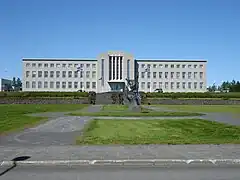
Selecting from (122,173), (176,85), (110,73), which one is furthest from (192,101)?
(122,173)

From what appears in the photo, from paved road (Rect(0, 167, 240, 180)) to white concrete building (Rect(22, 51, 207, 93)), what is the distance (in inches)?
5047

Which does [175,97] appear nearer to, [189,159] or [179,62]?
[179,62]

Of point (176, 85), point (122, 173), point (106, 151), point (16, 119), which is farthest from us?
point (176, 85)

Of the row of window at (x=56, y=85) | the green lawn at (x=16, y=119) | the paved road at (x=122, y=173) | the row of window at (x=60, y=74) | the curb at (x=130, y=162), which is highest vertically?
the row of window at (x=60, y=74)

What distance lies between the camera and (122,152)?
10.7m

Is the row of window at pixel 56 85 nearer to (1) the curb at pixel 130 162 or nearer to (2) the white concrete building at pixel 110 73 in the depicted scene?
(2) the white concrete building at pixel 110 73

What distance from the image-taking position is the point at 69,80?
5640 inches

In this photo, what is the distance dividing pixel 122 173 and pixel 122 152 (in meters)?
2.48

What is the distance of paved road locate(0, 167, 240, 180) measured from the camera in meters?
7.75

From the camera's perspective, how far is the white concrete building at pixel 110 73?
138125mm

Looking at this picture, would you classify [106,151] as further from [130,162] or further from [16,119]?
[16,119]

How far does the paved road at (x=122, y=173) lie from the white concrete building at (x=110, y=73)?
421ft

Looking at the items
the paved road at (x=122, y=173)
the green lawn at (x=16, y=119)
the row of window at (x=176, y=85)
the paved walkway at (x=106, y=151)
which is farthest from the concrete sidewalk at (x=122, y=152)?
the row of window at (x=176, y=85)

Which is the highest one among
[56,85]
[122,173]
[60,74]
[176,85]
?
[60,74]
